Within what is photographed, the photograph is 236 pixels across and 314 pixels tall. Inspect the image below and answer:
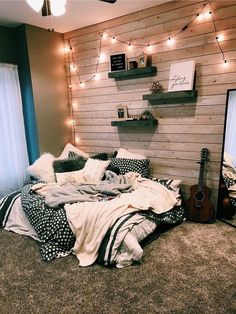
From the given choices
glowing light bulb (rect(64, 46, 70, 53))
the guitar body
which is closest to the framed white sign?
the guitar body

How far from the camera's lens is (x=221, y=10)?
110 inches

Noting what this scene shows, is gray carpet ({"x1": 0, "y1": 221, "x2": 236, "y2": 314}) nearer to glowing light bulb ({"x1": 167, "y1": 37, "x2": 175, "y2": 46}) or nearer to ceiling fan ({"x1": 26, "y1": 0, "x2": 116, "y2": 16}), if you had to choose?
ceiling fan ({"x1": 26, "y1": 0, "x2": 116, "y2": 16})

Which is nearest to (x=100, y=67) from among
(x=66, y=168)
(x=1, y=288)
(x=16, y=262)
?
(x=66, y=168)

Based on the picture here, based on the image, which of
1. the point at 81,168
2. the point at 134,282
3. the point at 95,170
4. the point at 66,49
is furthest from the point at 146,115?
the point at 134,282

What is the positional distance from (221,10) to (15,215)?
3.39 metres

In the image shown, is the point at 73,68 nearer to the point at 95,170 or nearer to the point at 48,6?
the point at 95,170

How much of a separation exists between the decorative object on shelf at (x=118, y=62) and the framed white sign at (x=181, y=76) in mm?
740

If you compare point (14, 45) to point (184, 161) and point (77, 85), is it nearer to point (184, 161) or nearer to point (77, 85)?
point (77, 85)

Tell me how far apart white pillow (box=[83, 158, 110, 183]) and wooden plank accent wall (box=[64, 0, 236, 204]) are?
0.61 metres

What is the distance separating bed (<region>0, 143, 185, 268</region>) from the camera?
2.34 m

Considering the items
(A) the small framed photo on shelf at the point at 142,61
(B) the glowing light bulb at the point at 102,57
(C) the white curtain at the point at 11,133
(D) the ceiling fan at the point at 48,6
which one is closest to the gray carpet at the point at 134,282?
(C) the white curtain at the point at 11,133

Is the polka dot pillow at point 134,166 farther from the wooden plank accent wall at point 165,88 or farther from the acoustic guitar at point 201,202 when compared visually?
the acoustic guitar at point 201,202

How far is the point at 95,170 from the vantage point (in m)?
3.42

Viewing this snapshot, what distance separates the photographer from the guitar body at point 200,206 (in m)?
3.04
